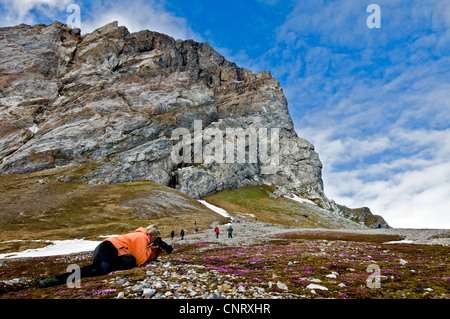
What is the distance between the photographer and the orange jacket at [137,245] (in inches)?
501

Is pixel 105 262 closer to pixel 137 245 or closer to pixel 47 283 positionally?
pixel 137 245

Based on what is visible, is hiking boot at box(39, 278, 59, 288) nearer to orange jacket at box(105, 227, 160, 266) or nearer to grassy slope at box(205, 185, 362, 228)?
orange jacket at box(105, 227, 160, 266)

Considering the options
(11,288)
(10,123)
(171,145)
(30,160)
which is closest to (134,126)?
Answer: (171,145)

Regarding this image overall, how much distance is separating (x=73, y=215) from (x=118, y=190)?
42212mm

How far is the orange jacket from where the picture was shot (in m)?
12.7

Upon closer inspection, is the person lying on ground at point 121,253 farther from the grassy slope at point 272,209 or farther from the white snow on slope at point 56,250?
the grassy slope at point 272,209

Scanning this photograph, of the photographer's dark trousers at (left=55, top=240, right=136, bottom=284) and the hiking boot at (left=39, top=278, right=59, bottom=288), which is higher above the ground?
the photographer's dark trousers at (left=55, top=240, right=136, bottom=284)

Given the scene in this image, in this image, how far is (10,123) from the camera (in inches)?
7357

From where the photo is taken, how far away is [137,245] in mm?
13555

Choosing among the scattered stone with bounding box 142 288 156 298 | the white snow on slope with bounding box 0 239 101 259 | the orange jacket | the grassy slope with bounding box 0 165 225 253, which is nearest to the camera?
the scattered stone with bounding box 142 288 156 298

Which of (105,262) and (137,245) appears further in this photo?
(137,245)

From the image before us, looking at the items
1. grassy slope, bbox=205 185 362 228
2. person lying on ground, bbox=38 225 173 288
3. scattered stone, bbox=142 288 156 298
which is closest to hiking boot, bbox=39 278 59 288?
person lying on ground, bbox=38 225 173 288

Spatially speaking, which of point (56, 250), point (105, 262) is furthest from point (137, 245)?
point (56, 250)
